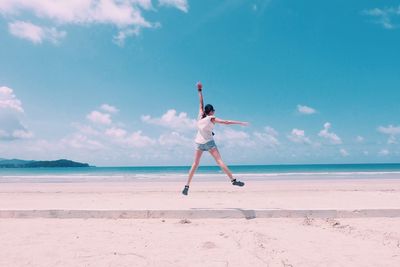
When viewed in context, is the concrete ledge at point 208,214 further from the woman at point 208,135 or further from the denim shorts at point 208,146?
the denim shorts at point 208,146

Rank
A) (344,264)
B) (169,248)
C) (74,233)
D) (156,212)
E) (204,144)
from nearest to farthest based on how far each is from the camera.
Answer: (344,264) < (169,248) < (74,233) < (156,212) < (204,144)

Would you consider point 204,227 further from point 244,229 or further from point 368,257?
point 368,257

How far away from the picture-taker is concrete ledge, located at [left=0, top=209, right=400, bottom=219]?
6.13 meters

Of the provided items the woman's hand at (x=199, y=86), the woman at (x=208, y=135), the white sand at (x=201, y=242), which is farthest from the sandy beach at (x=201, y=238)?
the woman's hand at (x=199, y=86)

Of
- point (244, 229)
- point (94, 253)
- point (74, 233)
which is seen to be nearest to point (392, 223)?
point (244, 229)

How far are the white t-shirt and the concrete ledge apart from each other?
1559mm

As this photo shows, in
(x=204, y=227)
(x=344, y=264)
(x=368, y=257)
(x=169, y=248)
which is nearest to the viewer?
(x=344, y=264)

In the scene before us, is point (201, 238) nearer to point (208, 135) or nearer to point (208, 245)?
point (208, 245)

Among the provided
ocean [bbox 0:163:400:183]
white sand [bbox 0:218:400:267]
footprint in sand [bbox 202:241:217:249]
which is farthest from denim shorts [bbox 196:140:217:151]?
ocean [bbox 0:163:400:183]

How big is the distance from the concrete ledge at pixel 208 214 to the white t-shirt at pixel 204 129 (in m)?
1.56

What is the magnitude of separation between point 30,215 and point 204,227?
3390 millimetres

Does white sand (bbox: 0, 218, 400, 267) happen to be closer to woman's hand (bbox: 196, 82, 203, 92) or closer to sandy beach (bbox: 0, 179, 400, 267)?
sandy beach (bbox: 0, 179, 400, 267)

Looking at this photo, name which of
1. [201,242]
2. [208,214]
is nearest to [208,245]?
[201,242]

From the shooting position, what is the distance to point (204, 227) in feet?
17.7
